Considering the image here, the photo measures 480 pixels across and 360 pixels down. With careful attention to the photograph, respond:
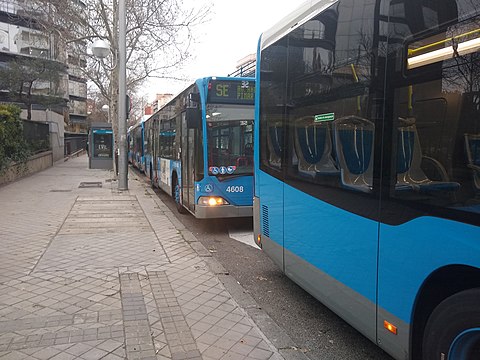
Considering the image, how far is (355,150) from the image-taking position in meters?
3.11

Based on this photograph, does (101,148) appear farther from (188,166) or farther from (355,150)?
(355,150)

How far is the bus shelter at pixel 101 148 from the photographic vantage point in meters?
24.8

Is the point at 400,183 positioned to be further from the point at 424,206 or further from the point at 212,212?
the point at 212,212

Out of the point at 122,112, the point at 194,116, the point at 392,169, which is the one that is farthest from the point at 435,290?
the point at 122,112

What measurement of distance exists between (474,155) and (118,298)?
367cm

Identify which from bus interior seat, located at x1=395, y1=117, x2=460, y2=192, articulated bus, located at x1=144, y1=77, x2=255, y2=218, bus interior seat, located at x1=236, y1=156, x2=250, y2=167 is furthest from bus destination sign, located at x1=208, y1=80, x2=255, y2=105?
bus interior seat, located at x1=395, y1=117, x2=460, y2=192

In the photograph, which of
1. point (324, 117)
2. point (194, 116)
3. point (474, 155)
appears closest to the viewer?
point (474, 155)

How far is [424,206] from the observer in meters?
2.39

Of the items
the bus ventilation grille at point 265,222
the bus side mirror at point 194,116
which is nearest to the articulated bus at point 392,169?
the bus ventilation grille at point 265,222

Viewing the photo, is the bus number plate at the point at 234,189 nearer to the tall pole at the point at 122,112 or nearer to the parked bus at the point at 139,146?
the tall pole at the point at 122,112

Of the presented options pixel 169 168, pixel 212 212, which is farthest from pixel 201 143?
pixel 169 168

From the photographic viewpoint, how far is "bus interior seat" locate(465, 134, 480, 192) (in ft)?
6.95

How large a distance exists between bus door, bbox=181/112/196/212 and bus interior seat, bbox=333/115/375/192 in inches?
202

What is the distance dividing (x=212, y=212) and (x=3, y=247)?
3.44 m
